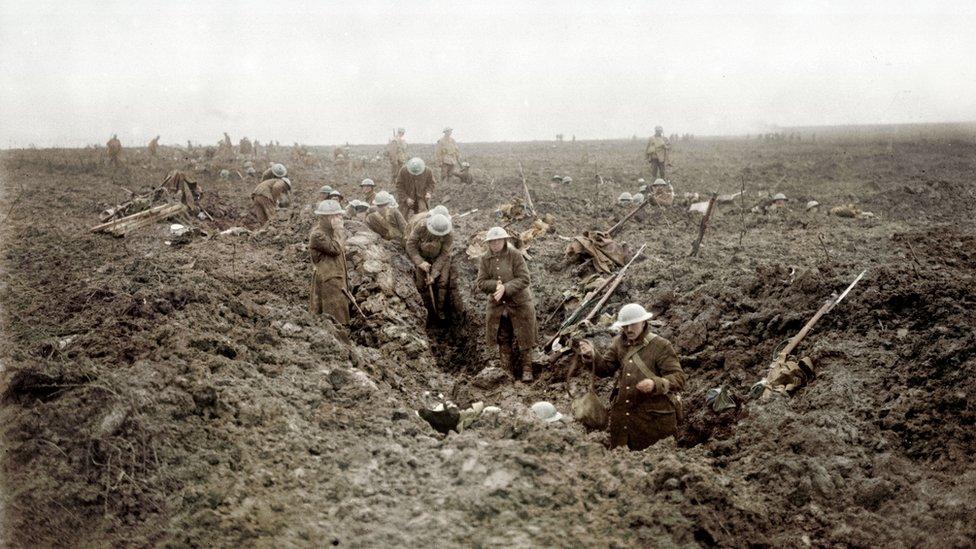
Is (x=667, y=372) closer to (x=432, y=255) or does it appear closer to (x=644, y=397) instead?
(x=644, y=397)

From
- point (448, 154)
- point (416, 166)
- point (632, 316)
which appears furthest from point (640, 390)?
point (448, 154)

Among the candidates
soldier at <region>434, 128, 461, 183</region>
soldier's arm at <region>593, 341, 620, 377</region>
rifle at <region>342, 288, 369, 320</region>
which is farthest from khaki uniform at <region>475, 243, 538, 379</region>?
soldier at <region>434, 128, 461, 183</region>

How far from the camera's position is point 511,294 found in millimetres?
7234

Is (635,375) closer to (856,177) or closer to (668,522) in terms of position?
(668,522)

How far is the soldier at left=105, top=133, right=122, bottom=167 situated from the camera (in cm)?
2305

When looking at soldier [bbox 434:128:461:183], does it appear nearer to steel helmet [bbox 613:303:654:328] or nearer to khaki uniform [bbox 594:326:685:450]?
steel helmet [bbox 613:303:654:328]

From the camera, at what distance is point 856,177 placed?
70.8ft

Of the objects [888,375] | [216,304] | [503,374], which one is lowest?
[503,374]

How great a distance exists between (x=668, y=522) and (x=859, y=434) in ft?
7.13

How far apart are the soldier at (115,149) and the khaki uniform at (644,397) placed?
2429cm

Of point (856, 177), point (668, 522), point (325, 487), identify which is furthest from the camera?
point (856, 177)

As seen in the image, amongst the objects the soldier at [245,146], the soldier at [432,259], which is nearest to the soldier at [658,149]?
the soldier at [432,259]

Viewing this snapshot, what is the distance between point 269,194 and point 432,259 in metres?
5.82

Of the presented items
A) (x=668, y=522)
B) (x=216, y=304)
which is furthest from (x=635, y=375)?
(x=216, y=304)
